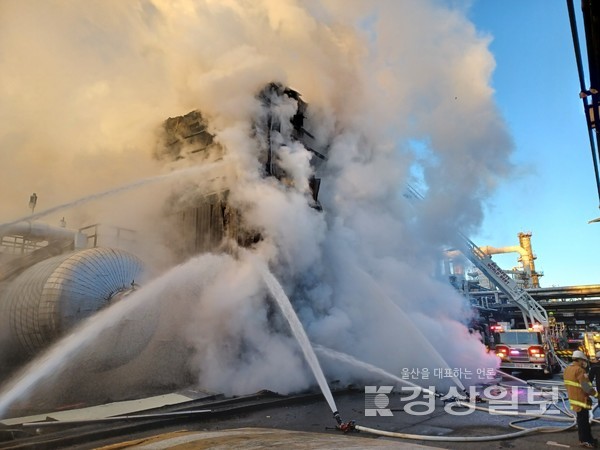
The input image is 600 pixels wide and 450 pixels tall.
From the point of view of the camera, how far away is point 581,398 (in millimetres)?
5617

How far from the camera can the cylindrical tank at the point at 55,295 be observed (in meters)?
9.40

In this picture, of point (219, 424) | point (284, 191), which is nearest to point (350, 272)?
point (284, 191)

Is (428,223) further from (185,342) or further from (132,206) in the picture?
(132,206)

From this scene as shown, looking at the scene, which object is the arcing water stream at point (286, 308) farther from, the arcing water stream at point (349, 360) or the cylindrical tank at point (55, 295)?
the cylindrical tank at point (55, 295)

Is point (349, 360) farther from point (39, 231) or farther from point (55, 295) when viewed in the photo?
point (39, 231)

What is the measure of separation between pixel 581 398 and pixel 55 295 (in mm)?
9753

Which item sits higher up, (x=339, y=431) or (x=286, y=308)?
(x=286, y=308)

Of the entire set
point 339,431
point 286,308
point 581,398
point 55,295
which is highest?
point 55,295

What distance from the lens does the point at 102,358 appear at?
9055mm

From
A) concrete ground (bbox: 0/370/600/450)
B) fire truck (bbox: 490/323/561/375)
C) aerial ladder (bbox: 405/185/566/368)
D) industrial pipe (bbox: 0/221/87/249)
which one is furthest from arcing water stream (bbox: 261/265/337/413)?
aerial ladder (bbox: 405/185/566/368)

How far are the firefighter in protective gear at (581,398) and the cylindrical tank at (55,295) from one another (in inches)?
354


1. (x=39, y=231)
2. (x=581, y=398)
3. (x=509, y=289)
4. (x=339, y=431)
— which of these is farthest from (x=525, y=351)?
(x=39, y=231)

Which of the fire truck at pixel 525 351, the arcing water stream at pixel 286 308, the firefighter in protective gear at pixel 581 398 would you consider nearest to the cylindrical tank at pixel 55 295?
the arcing water stream at pixel 286 308

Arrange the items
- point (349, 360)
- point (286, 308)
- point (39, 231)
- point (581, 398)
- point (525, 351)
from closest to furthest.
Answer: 1. point (581, 398)
2. point (286, 308)
3. point (349, 360)
4. point (39, 231)
5. point (525, 351)
